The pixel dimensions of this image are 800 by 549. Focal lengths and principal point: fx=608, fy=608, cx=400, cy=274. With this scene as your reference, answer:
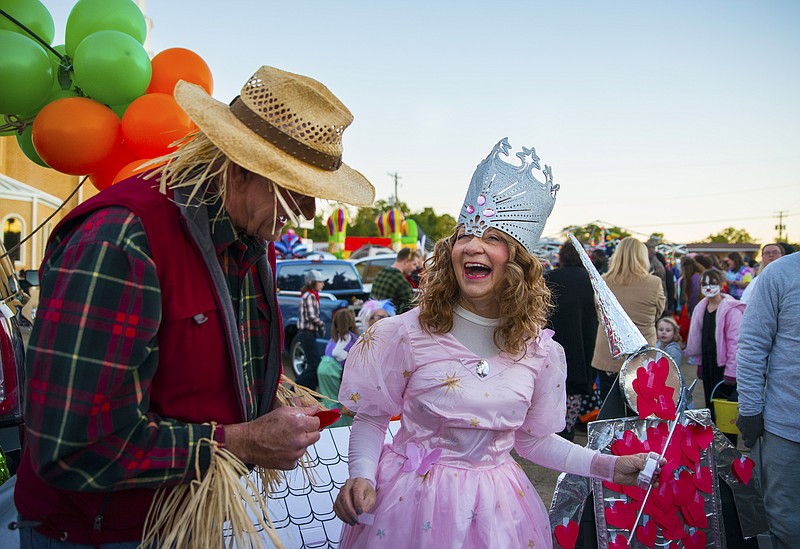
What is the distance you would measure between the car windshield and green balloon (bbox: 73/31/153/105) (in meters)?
6.91

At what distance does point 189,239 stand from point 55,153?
65.9 inches

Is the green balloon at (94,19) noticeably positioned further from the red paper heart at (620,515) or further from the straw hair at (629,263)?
the straw hair at (629,263)

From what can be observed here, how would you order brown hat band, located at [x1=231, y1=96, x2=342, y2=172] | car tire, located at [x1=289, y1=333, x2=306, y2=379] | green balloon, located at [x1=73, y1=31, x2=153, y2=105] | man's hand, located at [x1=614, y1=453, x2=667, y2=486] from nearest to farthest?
brown hat band, located at [x1=231, y1=96, x2=342, y2=172] < man's hand, located at [x1=614, y1=453, x2=667, y2=486] < green balloon, located at [x1=73, y1=31, x2=153, y2=105] < car tire, located at [x1=289, y1=333, x2=306, y2=379]

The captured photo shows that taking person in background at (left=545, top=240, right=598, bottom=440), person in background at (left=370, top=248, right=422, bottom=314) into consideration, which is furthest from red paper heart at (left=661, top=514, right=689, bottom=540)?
person in background at (left=370, top=248, right=422, bottom=314)

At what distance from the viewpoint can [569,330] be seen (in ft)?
17.8

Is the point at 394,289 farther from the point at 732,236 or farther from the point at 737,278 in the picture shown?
the point at 732,236

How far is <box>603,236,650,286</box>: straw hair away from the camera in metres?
5.49

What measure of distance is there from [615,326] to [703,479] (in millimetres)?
677

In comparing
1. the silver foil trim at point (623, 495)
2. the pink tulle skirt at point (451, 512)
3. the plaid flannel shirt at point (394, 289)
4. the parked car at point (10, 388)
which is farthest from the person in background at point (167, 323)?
the plaid flannel shirt at point (394, 289)

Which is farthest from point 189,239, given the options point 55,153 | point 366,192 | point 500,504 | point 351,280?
point 351,280

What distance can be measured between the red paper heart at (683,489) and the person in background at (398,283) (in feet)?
14.4

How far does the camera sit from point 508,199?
A: 221 centimetres

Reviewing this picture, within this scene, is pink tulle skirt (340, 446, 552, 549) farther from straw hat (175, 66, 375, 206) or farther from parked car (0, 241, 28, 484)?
parked car (0, 241, 28, 484)

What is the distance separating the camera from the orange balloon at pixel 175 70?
9.42 feet
